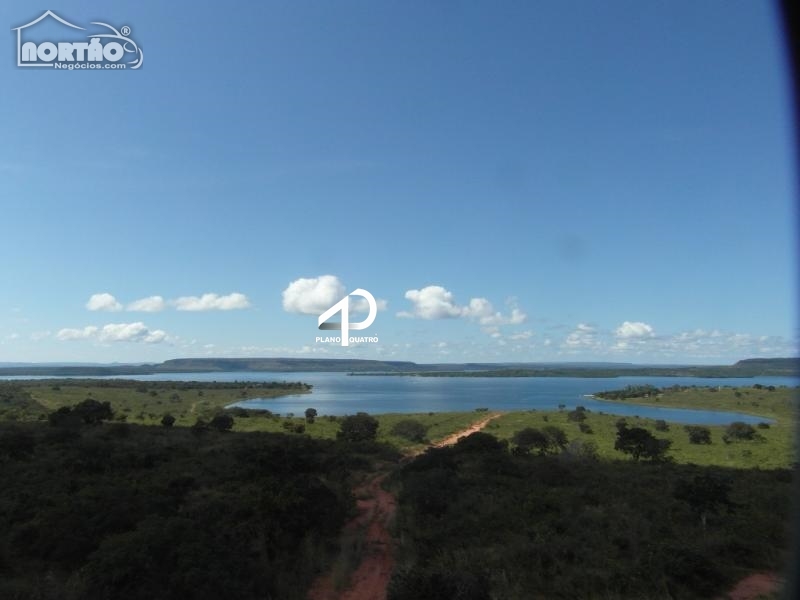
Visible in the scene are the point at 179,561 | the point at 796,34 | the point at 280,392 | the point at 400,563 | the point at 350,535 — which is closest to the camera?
the point at 796,34

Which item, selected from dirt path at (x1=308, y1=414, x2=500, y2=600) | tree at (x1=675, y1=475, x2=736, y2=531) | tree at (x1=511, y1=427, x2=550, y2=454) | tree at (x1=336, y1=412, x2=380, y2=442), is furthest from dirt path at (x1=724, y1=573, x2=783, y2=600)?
tree at (x1=336, y1=412, x2=380, y2=442)

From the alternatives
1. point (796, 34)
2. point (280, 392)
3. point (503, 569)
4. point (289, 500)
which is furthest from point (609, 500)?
point (280, 392)

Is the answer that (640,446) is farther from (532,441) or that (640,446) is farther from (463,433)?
(463,433)

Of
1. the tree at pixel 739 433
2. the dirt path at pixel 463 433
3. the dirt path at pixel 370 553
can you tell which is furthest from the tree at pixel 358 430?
the tree at pixel 739 433

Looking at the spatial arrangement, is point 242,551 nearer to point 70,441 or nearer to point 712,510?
point 712,510

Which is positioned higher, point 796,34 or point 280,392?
point 796,34

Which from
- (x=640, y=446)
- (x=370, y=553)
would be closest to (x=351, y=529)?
(x=370, y=553)
